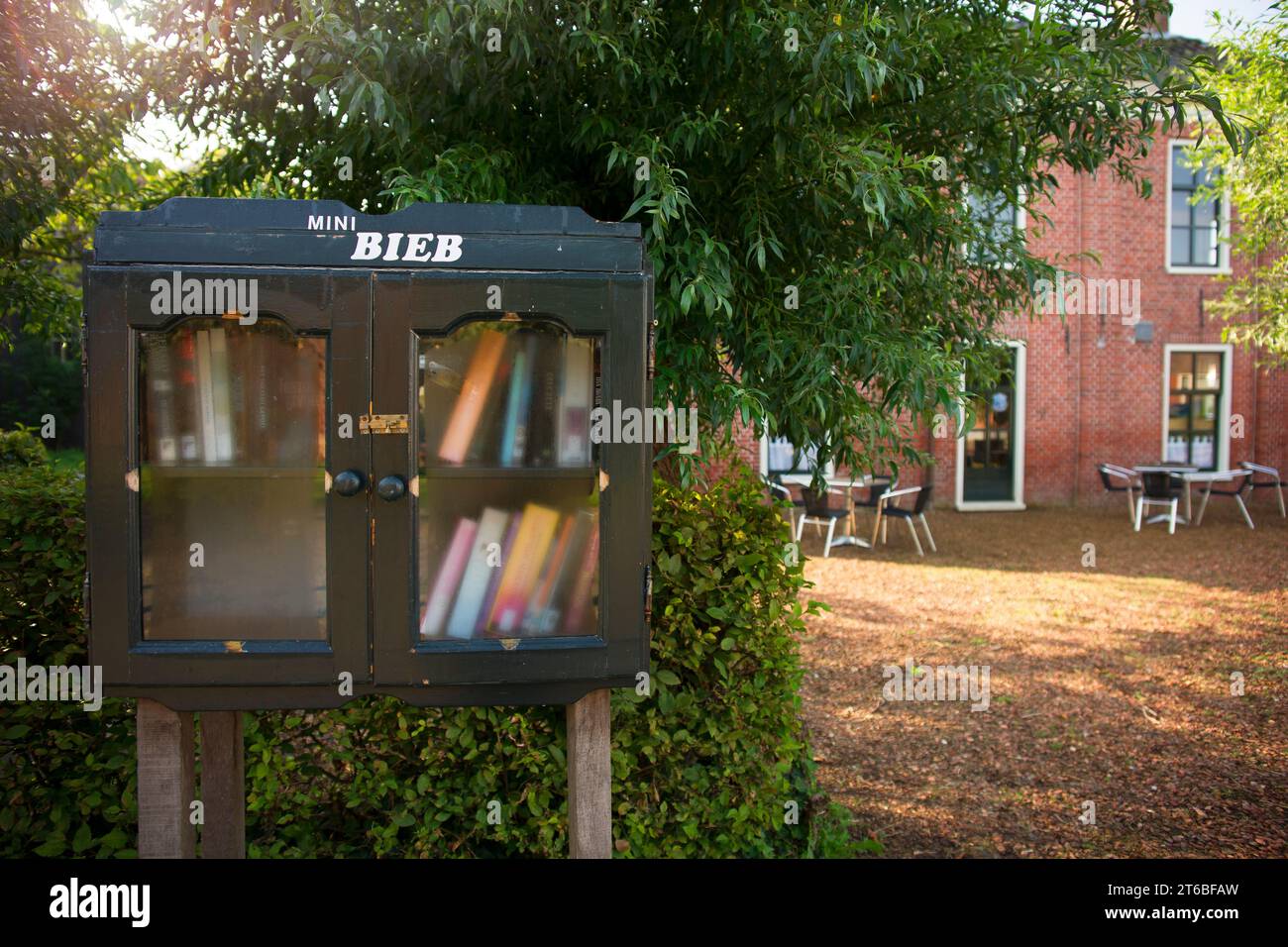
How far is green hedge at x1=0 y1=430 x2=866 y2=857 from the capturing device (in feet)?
10.8

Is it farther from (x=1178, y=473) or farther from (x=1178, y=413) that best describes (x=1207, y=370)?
(x=1178, y=473)

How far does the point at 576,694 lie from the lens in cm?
264

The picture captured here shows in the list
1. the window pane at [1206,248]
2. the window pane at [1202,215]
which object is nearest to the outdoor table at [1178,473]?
the window pane at [1206,248]

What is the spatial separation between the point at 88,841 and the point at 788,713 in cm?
266

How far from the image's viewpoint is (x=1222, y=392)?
18.4 metres

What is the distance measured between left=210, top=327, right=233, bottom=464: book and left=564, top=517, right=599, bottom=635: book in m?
1.07

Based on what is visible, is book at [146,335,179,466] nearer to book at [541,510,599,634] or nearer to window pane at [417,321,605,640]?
window pane at [417,321,605,640]

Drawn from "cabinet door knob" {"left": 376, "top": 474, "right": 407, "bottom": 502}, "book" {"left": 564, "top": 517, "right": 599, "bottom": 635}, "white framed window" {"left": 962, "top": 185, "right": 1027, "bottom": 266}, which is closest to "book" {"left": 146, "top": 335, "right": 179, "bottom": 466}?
"cabinet door knob" {"left": 376, "top": 474, "right": 407, "bottom": 502}

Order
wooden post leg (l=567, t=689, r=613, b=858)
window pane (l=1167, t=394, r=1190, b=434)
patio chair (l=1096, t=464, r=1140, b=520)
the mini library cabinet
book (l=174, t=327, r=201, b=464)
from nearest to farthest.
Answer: the mini library cabinet < book (l=174, t=327, r=201, b=464) < wooden post leg (l=567, t=689, r=613, b=858) < patio chair (l=1096, t=464, r=1140, b=520) < window pane (l=1167, t=394, r=1190, b=434)

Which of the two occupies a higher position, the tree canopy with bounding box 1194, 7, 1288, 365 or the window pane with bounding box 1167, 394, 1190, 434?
the tree canopy with bounding box 1194, 7, 1288, 365

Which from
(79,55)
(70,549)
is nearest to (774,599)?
(70,549)

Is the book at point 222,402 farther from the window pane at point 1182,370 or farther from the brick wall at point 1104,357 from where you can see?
the window pane at point 1182,370

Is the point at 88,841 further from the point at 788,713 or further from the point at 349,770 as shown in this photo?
the point at 788,713
